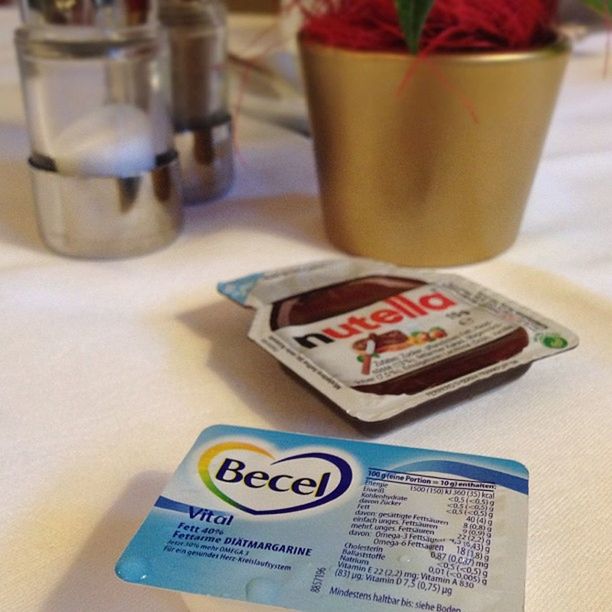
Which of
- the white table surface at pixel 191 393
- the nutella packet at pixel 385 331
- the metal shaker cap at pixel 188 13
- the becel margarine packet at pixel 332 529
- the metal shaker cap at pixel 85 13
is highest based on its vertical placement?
the metal shaker cap at pixel 85 13

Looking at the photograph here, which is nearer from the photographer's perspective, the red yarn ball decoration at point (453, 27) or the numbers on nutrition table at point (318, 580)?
the numbers on nutrition table at point (318, 580)

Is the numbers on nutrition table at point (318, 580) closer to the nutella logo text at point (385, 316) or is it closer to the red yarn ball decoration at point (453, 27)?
the nutella logo text at point (385, 316)

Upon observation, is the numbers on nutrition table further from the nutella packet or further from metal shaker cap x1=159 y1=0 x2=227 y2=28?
metal shaker cap x1=159 y1=0 x2=227 y2=28

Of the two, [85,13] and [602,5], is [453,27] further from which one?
[85,13]

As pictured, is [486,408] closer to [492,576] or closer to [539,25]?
[492,576]

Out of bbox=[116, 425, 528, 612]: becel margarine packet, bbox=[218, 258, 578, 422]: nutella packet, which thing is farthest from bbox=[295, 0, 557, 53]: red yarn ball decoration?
bbox=[116, 425, 528, 612]: becel margarine packet

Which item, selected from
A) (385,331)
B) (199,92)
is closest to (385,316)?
(385,331)

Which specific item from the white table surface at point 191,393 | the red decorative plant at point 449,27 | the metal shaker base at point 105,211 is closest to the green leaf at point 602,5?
the red decorative plant at point 449,27
